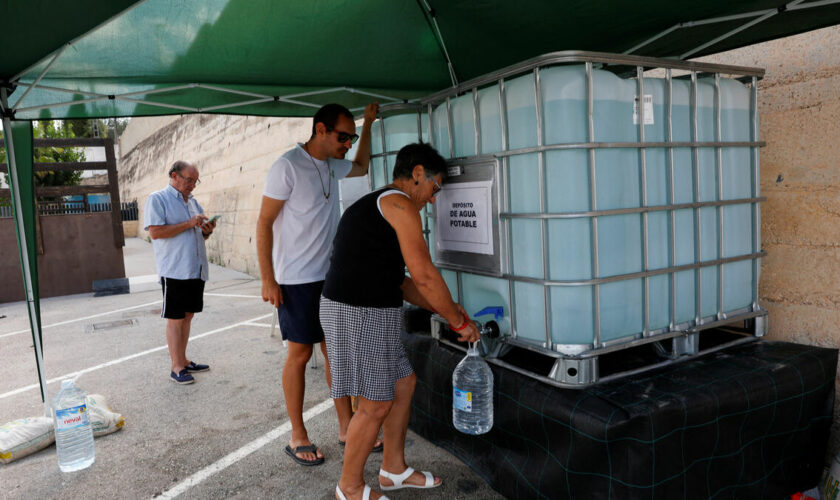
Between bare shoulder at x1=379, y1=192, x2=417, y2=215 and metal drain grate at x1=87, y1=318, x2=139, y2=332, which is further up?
bare shoulder at x1=379, y1=192, x2=417, y2=215

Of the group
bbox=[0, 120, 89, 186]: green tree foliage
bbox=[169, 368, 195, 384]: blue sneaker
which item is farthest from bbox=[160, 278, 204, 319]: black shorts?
bbox=[0, 120, 89, 186]: green tree foliage

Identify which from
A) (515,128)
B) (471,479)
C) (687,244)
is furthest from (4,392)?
(687,244)

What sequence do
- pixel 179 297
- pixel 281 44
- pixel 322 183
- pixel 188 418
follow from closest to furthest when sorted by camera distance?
pixel 322 183, pixel 281 44, pixel 188 418, pixel 179 297

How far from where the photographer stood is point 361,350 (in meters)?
2.32

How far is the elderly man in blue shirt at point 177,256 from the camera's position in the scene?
429cm

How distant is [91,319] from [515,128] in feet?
23.8

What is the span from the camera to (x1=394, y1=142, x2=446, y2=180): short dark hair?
231 cm

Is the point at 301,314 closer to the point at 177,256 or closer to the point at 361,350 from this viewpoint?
the point at 361,350

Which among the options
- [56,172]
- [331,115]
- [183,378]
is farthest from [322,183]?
[56,172]

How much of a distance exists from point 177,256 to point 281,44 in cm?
207


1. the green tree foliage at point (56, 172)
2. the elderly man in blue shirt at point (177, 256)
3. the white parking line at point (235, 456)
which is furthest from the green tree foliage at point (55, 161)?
the white parking line at point (235, 456)

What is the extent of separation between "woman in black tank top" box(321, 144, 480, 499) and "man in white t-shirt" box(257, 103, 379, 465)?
52 cm

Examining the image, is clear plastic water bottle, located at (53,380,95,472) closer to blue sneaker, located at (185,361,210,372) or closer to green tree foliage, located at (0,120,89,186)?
blue sneaker, located at (185,361,210,372)

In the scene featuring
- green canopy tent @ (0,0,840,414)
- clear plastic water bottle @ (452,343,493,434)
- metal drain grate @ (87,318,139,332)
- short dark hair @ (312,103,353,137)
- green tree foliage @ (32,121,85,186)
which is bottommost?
metal drain grate @ (87,318,139,332)
